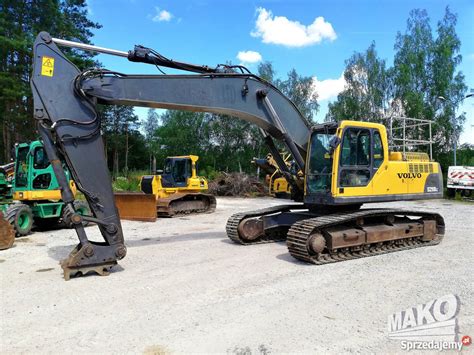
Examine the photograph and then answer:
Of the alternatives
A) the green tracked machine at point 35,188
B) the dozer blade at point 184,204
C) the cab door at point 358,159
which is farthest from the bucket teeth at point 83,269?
the dozer blade at point 184,204

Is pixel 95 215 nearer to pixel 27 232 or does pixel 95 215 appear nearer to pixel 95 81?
pixel 95 81

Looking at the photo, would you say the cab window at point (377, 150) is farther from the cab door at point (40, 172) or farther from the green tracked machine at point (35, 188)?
the cab door at point (40, 172)

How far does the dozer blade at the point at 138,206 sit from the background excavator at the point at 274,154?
16.1 feet

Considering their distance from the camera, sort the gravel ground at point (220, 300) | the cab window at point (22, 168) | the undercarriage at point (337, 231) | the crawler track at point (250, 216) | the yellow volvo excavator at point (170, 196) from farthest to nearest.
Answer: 1. the yellow volvo excavator at point (170, 196)
2. the cab window at point (22, 168)
3. the crawler track at point (250, 216)
4. the undercarriage at point (337, 231)
5. the gravel ground at point (220, 300)

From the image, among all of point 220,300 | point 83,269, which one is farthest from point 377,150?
point 83,269

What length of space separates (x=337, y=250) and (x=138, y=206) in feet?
24.9

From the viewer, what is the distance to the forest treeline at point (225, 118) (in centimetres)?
2261

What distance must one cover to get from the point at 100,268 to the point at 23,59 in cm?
2174

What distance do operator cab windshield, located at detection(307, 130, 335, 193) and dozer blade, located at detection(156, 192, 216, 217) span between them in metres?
7.16

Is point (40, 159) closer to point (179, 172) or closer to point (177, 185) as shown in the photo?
point (177, 185)

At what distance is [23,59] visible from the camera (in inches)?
888

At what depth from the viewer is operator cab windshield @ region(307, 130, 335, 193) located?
720 cm

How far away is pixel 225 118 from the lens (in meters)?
38.5

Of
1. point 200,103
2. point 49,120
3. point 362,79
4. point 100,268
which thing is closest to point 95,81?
→ point 49,120
